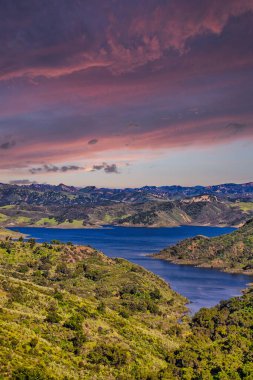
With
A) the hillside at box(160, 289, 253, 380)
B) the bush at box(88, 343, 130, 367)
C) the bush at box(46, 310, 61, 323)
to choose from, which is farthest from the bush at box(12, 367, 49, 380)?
the hillside at box(160, 289, 253, 380)

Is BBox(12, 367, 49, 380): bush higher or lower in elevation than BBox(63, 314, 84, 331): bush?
higher

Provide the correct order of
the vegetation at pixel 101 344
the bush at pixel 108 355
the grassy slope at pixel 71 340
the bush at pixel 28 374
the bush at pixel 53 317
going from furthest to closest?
the bush at pixel 53 317 → the bush at pixel 108 355 → the vegetation at pixel 101 344 → the grassy slope at pixel 71 340 → the bush at pixel 28 374

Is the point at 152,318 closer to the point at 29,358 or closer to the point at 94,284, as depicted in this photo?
the point at 94,284

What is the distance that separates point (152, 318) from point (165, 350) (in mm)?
50687

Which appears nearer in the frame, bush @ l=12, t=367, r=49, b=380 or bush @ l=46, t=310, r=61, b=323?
bush @ l=12, t=367, r=49, b=380

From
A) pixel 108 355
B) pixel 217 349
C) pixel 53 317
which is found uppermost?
pixel 53 317

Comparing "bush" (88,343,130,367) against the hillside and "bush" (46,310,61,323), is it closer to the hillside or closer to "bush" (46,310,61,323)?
the hillside

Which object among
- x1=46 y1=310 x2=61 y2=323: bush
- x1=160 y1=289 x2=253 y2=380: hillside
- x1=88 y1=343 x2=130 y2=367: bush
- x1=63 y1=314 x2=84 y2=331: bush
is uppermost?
x1=46 y1=310 x2=61 y2=323: bush

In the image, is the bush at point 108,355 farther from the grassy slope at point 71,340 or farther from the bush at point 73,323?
the bush at point 73,323

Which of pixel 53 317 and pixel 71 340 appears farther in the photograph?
pixel 53 317

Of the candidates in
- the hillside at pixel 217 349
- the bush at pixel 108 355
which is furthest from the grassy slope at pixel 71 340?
the hillside at pixel 217 349

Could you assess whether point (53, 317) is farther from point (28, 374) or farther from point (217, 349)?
point (217, 349)

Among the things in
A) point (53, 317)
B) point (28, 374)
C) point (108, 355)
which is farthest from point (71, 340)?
point (28, 374)

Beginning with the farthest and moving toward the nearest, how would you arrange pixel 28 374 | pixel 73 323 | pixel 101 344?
pixel 73 323
pixel 101 344
pixel 28 374
